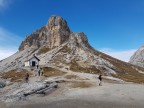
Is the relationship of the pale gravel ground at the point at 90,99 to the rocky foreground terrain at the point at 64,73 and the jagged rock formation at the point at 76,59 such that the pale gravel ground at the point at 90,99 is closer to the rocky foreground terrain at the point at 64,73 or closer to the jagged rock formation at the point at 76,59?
the rocky foreground terrain at the point at 64,73

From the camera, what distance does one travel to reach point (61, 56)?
15950 cm

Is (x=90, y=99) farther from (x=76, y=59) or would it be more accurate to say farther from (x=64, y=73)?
(x=76, y=59)

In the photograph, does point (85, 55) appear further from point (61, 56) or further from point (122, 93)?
point (122, 93)

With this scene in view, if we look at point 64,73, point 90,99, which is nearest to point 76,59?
point 64,73

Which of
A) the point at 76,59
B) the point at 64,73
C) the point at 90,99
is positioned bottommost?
the point at 90,99

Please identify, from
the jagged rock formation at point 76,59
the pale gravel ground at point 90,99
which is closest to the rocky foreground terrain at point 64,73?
the jagged rock formation at point 76,59

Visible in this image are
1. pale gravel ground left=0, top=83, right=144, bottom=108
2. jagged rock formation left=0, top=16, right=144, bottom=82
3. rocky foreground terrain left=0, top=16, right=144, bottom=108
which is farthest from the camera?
jagged rock formation left=0, top=16, right=144, bottom=82

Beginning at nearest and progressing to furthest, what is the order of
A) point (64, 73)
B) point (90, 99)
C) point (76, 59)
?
point (90, 99), point (64, 73), point (76, 59)

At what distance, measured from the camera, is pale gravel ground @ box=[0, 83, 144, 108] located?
156ft

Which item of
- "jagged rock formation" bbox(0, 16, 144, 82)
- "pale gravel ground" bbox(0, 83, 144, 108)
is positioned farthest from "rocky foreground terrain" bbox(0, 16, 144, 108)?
"pale gravel ground" bbox(0, 83, 144, 108)

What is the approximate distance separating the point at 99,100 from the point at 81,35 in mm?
143988

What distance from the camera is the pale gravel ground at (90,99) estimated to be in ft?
156

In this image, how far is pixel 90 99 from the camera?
52031 millimetres

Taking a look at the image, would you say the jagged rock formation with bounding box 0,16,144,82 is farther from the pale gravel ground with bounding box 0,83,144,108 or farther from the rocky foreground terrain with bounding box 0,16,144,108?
the pale gravel ground with bounding box 0,83,144,108
